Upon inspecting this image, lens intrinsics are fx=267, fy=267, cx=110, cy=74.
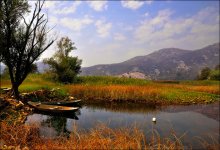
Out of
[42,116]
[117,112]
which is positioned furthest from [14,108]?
[117,112]

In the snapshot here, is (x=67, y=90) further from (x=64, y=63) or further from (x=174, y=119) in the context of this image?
(x=174, y=119)

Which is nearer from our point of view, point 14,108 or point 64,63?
point 14,108

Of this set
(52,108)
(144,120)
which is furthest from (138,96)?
(52,108)

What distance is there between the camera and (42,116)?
2373cm

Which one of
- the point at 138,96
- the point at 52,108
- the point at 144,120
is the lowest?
the point at 144,120

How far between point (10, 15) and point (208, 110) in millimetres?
22745

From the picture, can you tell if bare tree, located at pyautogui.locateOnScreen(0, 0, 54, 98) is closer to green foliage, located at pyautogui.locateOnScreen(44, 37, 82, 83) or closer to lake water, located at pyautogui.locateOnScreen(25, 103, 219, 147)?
lake water, located at pyautogui.locateOnScreen(25, 103, 219, 147)

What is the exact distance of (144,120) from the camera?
23.1 meters

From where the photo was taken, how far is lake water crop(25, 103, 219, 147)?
1881 centimetres

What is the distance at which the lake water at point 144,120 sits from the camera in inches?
741

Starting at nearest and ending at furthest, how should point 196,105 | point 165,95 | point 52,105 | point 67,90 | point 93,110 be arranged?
point 52,105 → point 93,110 → point 196,105 → point 165,95 → point 67,90

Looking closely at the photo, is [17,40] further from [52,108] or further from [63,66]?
[63,66]

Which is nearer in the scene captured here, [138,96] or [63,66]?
[138,96]

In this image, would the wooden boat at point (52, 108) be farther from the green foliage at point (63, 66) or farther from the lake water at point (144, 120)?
the green foliage at point (63, 66)
